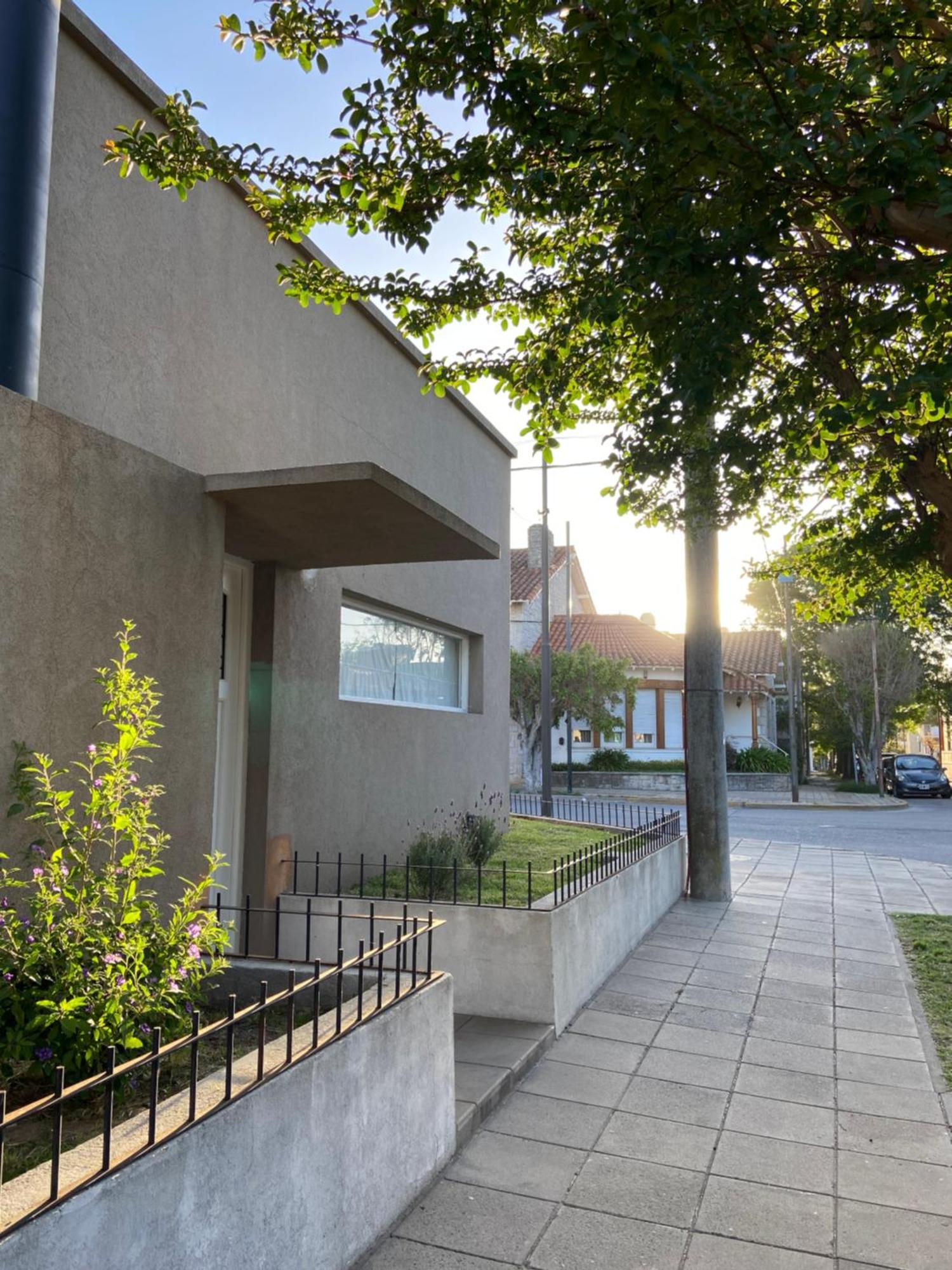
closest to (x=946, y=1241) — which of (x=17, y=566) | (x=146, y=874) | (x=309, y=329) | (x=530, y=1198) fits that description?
(x=530, y=1198)

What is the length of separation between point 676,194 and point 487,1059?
183 inches

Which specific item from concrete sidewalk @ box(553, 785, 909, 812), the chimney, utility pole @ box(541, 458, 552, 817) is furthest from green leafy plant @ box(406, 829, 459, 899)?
the chimney

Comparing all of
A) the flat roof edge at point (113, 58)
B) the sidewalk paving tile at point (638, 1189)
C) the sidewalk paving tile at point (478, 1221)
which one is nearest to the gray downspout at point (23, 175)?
the flat roof edge at point (113, 58)

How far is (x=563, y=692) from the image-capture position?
29859 millimetres

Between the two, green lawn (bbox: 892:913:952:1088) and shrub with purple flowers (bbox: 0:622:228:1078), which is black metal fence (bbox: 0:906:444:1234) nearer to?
shrub with purple flowers (bbox: 0:622:228:1078)

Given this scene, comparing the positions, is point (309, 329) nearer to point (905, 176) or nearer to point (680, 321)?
point (680, 321)

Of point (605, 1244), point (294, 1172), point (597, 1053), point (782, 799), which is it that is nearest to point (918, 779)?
point (782, 799)

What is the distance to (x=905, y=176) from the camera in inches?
152

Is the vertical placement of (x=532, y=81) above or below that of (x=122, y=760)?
above

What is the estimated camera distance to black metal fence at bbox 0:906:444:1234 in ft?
7.13

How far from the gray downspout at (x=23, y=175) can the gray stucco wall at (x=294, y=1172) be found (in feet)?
10.6

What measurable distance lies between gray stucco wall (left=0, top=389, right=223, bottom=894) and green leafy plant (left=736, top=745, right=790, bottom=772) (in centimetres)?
3024

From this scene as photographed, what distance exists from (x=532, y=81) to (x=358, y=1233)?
5066mm

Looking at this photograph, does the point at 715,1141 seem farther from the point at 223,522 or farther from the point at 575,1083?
the point at 223,522
